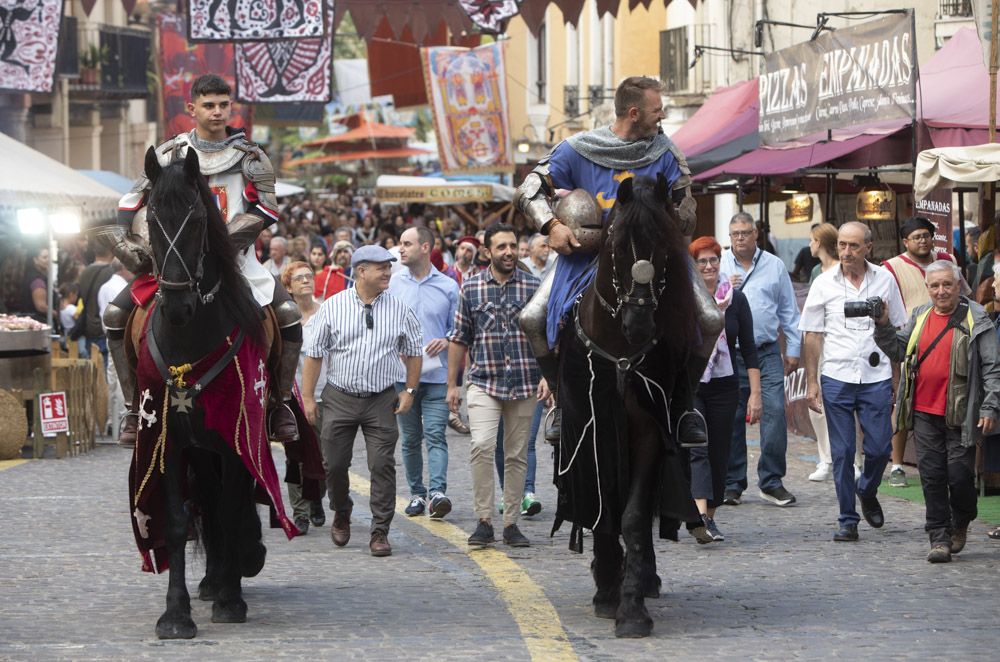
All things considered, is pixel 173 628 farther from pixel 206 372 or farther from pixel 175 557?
pixel 206 372

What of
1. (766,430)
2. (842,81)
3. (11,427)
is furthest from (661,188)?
(11,427)

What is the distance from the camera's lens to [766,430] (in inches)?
498

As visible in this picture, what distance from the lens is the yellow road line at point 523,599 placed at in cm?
741

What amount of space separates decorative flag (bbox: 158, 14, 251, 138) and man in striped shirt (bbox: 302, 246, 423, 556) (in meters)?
19.7

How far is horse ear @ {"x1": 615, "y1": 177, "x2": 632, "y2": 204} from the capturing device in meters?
7.50

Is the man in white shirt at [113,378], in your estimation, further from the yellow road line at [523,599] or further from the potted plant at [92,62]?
the potted plant at [92,62]

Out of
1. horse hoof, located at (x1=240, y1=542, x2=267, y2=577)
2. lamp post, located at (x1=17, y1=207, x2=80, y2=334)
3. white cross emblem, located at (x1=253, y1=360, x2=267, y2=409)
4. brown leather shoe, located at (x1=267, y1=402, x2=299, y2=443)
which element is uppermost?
lamp post, located at (x1=17, y1=207, x2=80, y2=334)

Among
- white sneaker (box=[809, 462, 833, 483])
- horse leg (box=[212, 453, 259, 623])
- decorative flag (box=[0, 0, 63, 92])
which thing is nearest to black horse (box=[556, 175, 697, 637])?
horse leg (box=[212, 453, 259, 623])

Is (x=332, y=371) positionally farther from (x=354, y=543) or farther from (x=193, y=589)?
(x=193, y=589)

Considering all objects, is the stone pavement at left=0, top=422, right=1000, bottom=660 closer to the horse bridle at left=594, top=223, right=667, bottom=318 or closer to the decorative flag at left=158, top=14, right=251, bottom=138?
the horse bridle at left=594, top=223, right=667, bottom=318

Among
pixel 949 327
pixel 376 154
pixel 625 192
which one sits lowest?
pixel 949 327

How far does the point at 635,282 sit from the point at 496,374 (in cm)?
369

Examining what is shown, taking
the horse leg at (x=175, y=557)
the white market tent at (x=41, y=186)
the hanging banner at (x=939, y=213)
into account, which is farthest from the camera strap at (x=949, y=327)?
the white market tent at (x=41, y=186)

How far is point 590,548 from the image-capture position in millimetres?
10547
